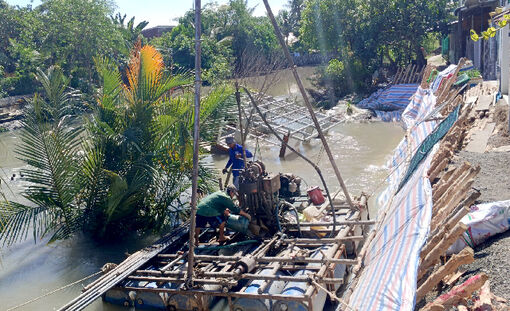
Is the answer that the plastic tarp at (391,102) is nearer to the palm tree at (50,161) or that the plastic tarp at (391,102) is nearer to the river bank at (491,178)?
the river bank at (491,178)

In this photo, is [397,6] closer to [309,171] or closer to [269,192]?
[309,171]

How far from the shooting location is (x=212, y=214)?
7312mm

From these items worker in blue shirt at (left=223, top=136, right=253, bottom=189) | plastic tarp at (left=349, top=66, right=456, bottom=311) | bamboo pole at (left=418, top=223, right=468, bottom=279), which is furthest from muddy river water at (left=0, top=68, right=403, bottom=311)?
bamboo pole at (left=418, top=223, right=468, bottom=279)

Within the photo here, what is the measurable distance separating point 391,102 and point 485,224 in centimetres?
1548

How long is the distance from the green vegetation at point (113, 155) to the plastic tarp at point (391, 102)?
12.2m

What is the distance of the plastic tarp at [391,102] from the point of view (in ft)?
66.5

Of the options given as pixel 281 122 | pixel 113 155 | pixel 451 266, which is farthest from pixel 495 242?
pixel 281 122

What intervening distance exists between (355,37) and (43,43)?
55.4ft

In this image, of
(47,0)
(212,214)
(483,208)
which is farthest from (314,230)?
(47,0)

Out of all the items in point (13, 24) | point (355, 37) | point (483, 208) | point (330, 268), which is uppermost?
point (13, 24)

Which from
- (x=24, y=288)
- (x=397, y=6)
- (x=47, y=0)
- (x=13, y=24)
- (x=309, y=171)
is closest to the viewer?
(x=24, y=288)

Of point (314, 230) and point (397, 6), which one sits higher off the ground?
point (397, 6)

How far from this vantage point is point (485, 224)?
6.37 m

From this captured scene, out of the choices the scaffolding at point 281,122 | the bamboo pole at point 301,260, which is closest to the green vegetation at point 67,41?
the scaffolding at point 281,122
